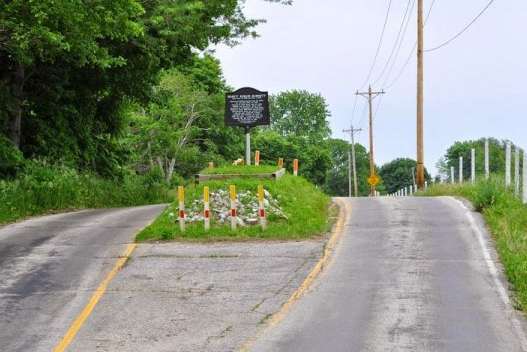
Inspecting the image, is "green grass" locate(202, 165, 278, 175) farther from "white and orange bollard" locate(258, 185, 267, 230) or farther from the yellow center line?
the yellow center line

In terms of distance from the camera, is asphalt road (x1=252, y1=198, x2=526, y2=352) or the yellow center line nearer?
asphalt road (x1=252, y1=198, x2=526, y2=352)

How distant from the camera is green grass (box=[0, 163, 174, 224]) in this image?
2175cm

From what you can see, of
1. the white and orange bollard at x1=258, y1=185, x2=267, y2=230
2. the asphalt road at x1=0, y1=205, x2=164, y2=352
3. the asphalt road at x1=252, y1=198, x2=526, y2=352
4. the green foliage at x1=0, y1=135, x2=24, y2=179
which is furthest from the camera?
the green foliage at x1=0, y1=135, x2=24, y2=179

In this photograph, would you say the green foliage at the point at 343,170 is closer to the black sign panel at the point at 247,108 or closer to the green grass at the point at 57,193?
the green grass at the point at 57,193

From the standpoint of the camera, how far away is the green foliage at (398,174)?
5866 inches

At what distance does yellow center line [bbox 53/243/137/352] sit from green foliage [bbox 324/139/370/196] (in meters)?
120

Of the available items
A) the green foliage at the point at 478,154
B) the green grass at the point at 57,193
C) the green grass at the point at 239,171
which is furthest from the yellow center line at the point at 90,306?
the green foliage at the point at 478,154

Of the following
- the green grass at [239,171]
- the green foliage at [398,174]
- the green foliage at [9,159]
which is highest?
the green foliage at [398,174]

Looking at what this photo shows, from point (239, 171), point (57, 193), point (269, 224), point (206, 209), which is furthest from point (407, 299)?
point (57, 193)

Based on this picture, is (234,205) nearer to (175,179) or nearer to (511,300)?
(511,300)

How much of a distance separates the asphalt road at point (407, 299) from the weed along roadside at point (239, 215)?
4.12 feet

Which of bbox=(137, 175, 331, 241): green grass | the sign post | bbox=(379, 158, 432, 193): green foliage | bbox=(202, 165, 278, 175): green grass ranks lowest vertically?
bbox=(137, 175, 331, 241): green grass

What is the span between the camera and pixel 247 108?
23.2 meters

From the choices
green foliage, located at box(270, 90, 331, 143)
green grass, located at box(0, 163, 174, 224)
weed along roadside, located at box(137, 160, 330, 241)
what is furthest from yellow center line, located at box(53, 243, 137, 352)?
green foliage, located at box(270, 90, 331, 143)
